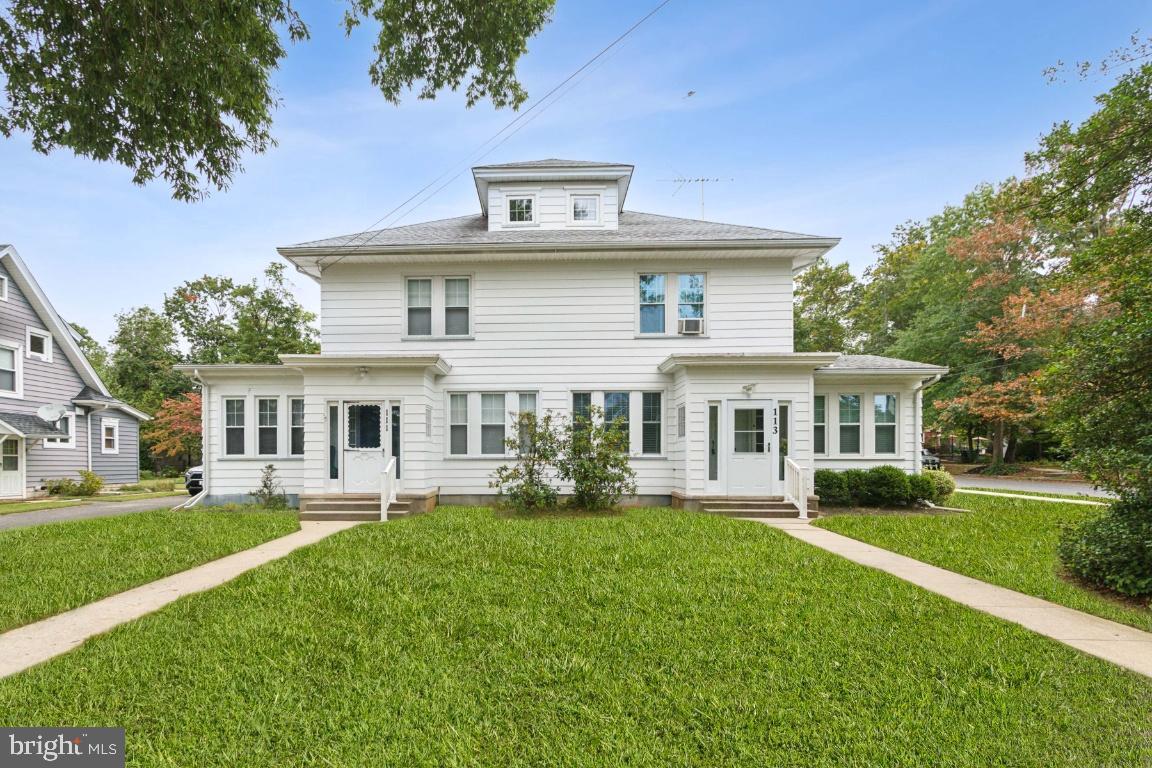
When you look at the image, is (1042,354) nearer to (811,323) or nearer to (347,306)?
(811,323)

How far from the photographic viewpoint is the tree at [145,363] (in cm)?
2867

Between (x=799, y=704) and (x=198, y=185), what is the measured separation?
8.33 meters

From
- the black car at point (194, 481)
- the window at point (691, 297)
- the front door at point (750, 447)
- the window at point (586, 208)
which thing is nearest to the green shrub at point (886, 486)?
the front door at point (750, 447)

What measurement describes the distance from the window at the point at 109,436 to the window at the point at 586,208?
20.1 metres

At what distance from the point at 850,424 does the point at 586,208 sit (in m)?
8.41

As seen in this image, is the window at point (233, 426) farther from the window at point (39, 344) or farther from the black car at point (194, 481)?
the window at point (39, 344)

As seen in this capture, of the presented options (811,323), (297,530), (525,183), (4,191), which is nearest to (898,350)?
(811,323)

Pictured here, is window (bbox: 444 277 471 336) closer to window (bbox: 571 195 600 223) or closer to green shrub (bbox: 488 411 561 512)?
green shrub (bbox: 488 411 561 512)

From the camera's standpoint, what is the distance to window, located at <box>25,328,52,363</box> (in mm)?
16484

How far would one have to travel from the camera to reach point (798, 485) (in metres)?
10.1

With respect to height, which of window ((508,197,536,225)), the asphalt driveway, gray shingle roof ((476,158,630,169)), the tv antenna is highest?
the tv antenna

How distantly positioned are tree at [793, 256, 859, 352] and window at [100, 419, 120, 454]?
109 ft

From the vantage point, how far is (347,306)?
11484 mm

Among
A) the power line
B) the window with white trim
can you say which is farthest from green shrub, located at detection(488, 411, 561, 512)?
A: the window with white trim
